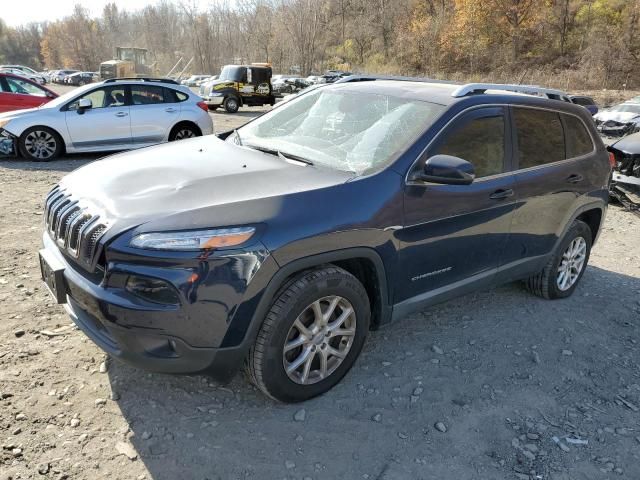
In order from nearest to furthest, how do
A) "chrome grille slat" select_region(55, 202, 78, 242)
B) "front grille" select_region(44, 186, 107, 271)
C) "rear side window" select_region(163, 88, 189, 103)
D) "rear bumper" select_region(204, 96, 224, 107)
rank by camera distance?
"front grille" select_region(44, 186, 107, 271) < "chrome grille slat" select_region(55, 202, 78, 242) < "rear side window" select_region(163, 88, 189, 103) < "rear bumper" select_region(204, 96, 224, 107)

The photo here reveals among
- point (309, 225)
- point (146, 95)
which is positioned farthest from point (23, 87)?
point (309, 225)

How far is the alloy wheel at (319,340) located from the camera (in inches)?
111

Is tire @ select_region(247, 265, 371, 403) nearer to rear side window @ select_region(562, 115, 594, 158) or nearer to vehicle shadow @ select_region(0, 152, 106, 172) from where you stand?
rear side window @ select_region(562, 115, 594, 158)

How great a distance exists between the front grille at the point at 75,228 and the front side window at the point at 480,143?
6.54ft

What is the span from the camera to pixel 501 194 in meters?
3.56

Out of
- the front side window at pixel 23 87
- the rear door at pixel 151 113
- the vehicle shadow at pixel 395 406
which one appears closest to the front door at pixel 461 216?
the vehicle shadow at pixel 395 406

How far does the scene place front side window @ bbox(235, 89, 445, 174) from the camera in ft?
10.4

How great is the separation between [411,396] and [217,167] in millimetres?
1818

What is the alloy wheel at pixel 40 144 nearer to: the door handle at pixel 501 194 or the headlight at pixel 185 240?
the headlight at pixel 185 240

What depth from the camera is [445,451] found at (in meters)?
2.68

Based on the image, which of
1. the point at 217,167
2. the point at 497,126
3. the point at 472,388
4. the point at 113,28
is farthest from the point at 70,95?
the point at 113,28

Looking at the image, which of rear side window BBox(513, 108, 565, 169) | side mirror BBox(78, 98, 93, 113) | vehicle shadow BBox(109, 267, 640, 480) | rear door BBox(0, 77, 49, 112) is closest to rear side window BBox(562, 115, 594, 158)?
rear side window BBox(513, 108, 565, 169)

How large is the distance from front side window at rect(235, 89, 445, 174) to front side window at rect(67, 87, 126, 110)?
695 cm

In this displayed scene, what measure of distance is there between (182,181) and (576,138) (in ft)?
10.8
